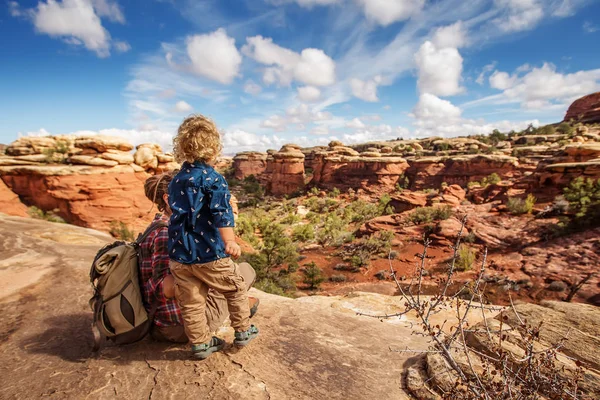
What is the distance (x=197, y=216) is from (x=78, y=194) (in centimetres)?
1285

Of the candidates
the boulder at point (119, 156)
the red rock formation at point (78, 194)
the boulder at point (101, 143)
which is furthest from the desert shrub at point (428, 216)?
the boulder at point (101, 143)

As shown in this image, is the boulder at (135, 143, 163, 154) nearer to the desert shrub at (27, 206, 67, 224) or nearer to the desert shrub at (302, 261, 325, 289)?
the desert shrub at (27, 206, 67, 224)

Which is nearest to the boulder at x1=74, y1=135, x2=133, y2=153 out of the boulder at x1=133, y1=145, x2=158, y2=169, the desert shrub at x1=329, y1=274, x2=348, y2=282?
the boulder at x1=133, y1=145, x2=158, y2=169

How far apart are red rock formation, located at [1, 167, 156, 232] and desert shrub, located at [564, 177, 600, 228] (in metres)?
18.1

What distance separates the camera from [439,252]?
12.9 m

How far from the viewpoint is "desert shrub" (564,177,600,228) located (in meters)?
11.7

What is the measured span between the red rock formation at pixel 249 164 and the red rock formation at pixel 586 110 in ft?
180

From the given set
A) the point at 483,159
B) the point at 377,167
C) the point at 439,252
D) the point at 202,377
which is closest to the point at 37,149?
the point at 202,377

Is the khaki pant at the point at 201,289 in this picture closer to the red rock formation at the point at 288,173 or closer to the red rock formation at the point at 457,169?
the red rock formation at the point at 457,169

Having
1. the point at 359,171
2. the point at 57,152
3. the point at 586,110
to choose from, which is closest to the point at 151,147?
the point at 57,152

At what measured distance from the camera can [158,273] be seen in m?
2.16

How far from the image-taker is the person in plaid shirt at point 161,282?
7.06ft

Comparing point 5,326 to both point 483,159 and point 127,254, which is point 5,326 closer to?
point 127,254

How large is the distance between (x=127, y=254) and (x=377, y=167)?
33991mm
